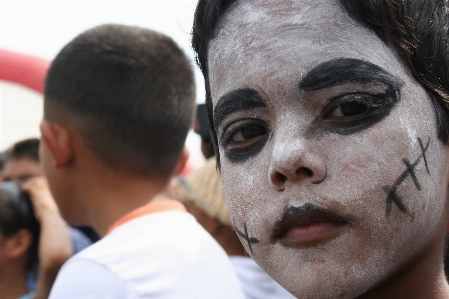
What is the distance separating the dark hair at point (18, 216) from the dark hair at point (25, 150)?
0.58 m

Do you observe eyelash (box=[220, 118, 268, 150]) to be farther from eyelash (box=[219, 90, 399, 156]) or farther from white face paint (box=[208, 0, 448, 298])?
eyelash (box=[219, 90, 399, 156])

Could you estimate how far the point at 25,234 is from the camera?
378cm

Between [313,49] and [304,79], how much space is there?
8cm

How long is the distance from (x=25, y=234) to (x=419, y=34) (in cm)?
315

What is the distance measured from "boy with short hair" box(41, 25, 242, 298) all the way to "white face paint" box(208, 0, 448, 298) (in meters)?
0.91

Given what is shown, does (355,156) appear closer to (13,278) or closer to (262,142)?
(262,142)

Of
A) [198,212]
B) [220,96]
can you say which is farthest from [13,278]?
[220,96]

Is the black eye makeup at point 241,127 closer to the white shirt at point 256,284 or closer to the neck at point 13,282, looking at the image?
the white shirt at point 256,284

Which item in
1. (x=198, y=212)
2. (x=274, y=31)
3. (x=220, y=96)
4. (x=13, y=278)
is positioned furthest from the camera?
(x=13, y=278)

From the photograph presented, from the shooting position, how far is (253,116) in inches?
58.3

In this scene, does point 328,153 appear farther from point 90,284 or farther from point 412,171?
point 90,284

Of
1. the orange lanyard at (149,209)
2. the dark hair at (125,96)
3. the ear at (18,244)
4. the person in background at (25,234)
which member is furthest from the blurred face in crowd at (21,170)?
the orange lanyard at (149,209)

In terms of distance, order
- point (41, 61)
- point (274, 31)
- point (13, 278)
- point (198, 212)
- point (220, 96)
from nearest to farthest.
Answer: point (274, 31)
point (220, 96)
point (198, 212)
point (13, 278)
point (41, 61)

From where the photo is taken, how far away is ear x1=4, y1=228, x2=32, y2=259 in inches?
146
